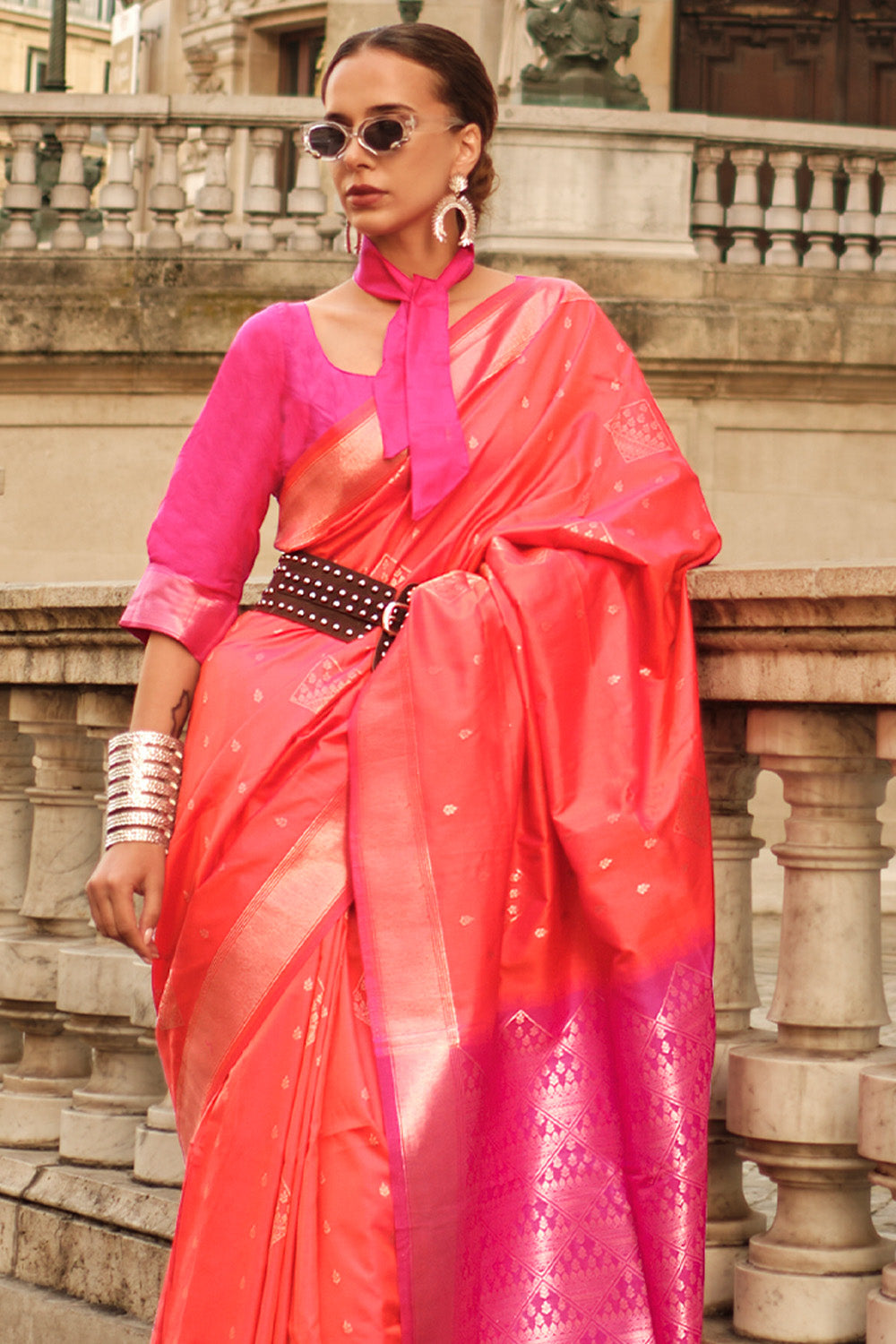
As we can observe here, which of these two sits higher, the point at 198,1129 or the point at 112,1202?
the point at 198,1129

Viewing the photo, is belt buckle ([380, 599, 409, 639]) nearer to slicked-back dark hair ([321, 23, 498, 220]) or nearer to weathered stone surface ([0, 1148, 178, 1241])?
slicked-back dark hair ([321, 23, 498, 220])

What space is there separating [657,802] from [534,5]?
8.25m

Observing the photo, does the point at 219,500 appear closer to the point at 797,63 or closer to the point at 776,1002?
the point at 776,1002

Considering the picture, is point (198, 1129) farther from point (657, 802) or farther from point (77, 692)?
point (77, 692)

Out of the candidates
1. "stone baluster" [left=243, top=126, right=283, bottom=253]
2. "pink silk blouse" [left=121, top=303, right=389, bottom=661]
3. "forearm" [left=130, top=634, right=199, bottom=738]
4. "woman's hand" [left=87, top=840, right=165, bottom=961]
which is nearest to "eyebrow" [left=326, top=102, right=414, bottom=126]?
"pink silk blouse" [left=121, top=303, right=389, bottom=661]

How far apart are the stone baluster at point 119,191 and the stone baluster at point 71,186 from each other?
0.11 meters

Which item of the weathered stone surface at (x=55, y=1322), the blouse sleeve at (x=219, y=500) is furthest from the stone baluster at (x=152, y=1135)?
the blouse sleeve at (x=219, y=500)

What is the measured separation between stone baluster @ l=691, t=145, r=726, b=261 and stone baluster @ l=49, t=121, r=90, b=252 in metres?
2.84

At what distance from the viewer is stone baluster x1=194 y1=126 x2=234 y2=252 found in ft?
30.3

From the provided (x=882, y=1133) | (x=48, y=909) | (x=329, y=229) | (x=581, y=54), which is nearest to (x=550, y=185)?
(x=581, y=54)

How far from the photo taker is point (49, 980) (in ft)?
11.1

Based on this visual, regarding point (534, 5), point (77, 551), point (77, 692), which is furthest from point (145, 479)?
point (77, 692)

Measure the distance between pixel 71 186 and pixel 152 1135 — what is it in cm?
710

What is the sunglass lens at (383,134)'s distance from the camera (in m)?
2.29
